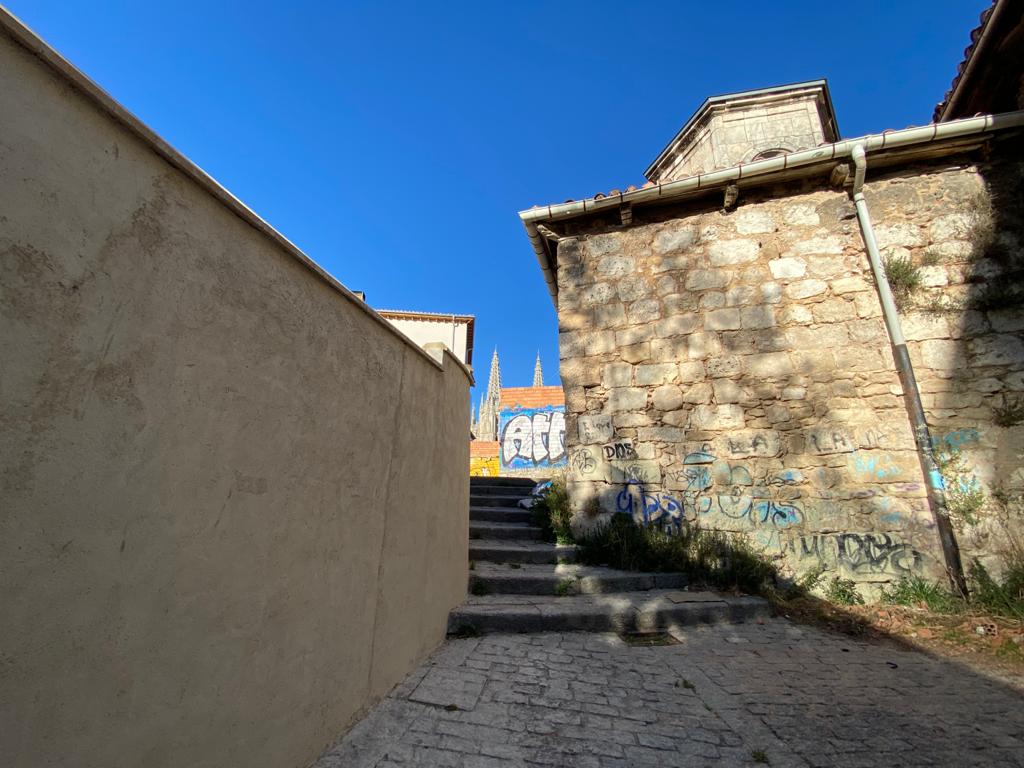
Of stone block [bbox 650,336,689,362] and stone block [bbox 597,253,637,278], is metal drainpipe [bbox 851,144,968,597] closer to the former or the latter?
stone block [bbox 650,336,689,362]

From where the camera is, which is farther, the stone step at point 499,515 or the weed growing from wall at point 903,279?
the stone step at point 499,515

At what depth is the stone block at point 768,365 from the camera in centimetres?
470

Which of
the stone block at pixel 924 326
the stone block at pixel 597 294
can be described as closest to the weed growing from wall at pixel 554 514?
the stone block at pixel 597 294

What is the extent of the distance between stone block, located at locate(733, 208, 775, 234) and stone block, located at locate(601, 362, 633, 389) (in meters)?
2.14

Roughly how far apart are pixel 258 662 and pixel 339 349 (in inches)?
49.7

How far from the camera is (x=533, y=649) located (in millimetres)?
2990

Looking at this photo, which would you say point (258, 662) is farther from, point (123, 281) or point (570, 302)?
point (570, 302)

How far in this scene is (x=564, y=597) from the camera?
3768mm

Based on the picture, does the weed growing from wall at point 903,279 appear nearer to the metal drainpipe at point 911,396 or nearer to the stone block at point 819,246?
the metal drainpipe at point 911,396

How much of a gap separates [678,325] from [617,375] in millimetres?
931

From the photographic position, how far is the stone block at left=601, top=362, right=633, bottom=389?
517 centimetres

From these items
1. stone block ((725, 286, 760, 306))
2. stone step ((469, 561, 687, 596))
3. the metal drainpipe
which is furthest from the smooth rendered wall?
the metal drainpipe

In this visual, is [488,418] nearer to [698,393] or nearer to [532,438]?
[532,438]

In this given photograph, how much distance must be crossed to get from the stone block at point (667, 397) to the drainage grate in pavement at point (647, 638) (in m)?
2.38
